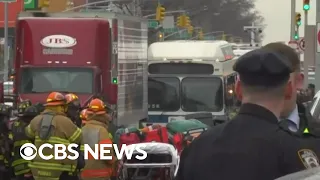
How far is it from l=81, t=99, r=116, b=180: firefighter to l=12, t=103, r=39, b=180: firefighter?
1.16m

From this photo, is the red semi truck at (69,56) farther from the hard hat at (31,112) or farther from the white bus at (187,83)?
the hard hat at (31,112)

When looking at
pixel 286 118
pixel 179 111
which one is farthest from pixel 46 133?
pixel 179 111

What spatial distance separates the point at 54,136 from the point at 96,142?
0.70 m

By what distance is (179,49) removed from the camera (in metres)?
23.5

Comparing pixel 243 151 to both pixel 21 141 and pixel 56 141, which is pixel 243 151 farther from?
pixel 21 141

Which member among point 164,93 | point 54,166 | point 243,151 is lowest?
point 164,93

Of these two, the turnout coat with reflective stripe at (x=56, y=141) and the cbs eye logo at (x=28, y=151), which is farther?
the cbs eye logo at (x=28, y=151)

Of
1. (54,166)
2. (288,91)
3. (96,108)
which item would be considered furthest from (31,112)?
(288,91)

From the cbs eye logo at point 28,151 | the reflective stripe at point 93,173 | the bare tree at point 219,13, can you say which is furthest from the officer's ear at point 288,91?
the bare tree at point 219,13

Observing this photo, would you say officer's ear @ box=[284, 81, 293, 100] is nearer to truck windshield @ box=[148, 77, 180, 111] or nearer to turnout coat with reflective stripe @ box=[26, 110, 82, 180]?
turnout coat with reflective stripe @ box=[26, 110, 82, 180]

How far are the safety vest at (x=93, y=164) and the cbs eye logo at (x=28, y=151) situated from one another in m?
0.60

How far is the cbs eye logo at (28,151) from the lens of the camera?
10.1 meters

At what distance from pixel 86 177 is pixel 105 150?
1.33 ft

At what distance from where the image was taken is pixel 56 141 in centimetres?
956
